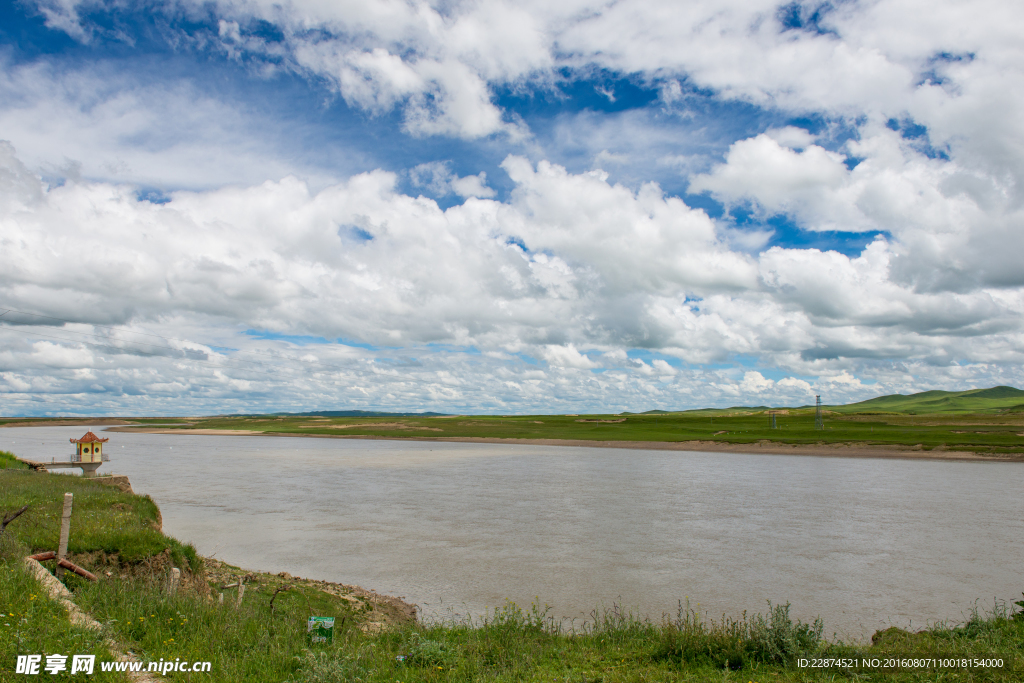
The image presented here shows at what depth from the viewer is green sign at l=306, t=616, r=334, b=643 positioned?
1122cm

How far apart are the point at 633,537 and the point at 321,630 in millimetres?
18476

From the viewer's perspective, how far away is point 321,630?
11.4 m

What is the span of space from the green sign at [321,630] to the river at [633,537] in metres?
5.81

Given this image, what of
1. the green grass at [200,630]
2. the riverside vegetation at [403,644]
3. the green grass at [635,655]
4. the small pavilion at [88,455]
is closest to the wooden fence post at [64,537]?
the riverside vegetation at [403,644]

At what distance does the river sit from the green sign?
5.81 m

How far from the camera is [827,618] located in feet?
53.8

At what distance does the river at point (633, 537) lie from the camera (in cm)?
1847

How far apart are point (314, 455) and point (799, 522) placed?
64.6m

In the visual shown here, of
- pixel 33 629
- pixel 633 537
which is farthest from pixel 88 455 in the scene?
pixel 33 629

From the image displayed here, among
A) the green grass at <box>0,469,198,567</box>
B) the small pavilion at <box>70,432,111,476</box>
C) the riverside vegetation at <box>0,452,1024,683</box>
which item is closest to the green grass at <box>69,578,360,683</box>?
the riverside vegetation at <box>0,452,1024,683</box>

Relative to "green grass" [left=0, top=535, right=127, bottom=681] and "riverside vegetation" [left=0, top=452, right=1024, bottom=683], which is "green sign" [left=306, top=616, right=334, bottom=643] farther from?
"green grass" [left=0, top=535, right=127, bottom=681]

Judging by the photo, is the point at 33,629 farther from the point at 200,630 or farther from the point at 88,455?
the point at 88,455

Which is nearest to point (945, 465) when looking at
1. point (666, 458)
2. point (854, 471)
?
point (854, 471)

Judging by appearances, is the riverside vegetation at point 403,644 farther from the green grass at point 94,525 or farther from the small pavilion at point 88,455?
the small pavilion at point 88,455
